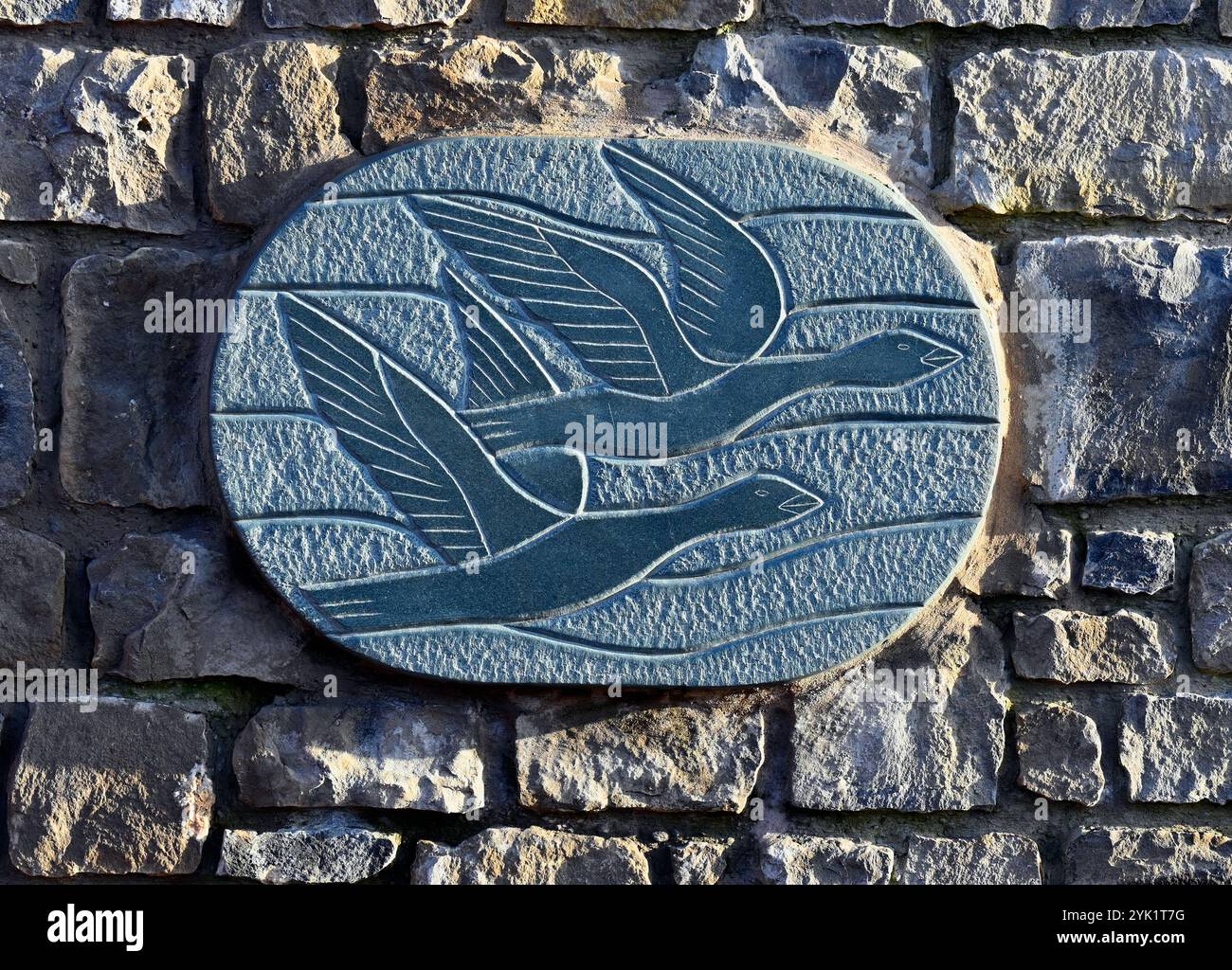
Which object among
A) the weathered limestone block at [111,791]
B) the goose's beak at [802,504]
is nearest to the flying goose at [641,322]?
the goose's beak at [802,504]

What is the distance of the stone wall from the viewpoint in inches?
68.4

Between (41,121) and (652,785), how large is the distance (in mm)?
1353

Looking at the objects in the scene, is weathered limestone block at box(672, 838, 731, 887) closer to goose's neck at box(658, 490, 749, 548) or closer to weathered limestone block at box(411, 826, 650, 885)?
weathered limestone block at box(411, 826, 650, 885)

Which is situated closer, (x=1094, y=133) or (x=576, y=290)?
(x=576, y=290)

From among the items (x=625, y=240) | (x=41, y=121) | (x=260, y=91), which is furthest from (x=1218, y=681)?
(x=41, y=121)

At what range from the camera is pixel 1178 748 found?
70.2 inches

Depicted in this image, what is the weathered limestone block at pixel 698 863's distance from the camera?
5.72ft

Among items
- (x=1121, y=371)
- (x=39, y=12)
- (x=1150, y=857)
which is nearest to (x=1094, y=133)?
(x=1121, y=371)

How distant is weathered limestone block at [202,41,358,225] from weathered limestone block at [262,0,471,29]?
0.05 metres

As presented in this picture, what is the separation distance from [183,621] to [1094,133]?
1.58m

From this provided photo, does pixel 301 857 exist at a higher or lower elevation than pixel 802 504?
lower

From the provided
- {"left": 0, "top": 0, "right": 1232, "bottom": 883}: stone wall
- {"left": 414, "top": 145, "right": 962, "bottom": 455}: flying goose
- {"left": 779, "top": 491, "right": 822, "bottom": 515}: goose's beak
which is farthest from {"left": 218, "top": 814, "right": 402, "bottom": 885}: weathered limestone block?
{"left": 779, "top": 491, "right": 822, "bottom": 515}: goose's beak

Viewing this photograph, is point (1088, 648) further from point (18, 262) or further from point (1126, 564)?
point (18, 262)
